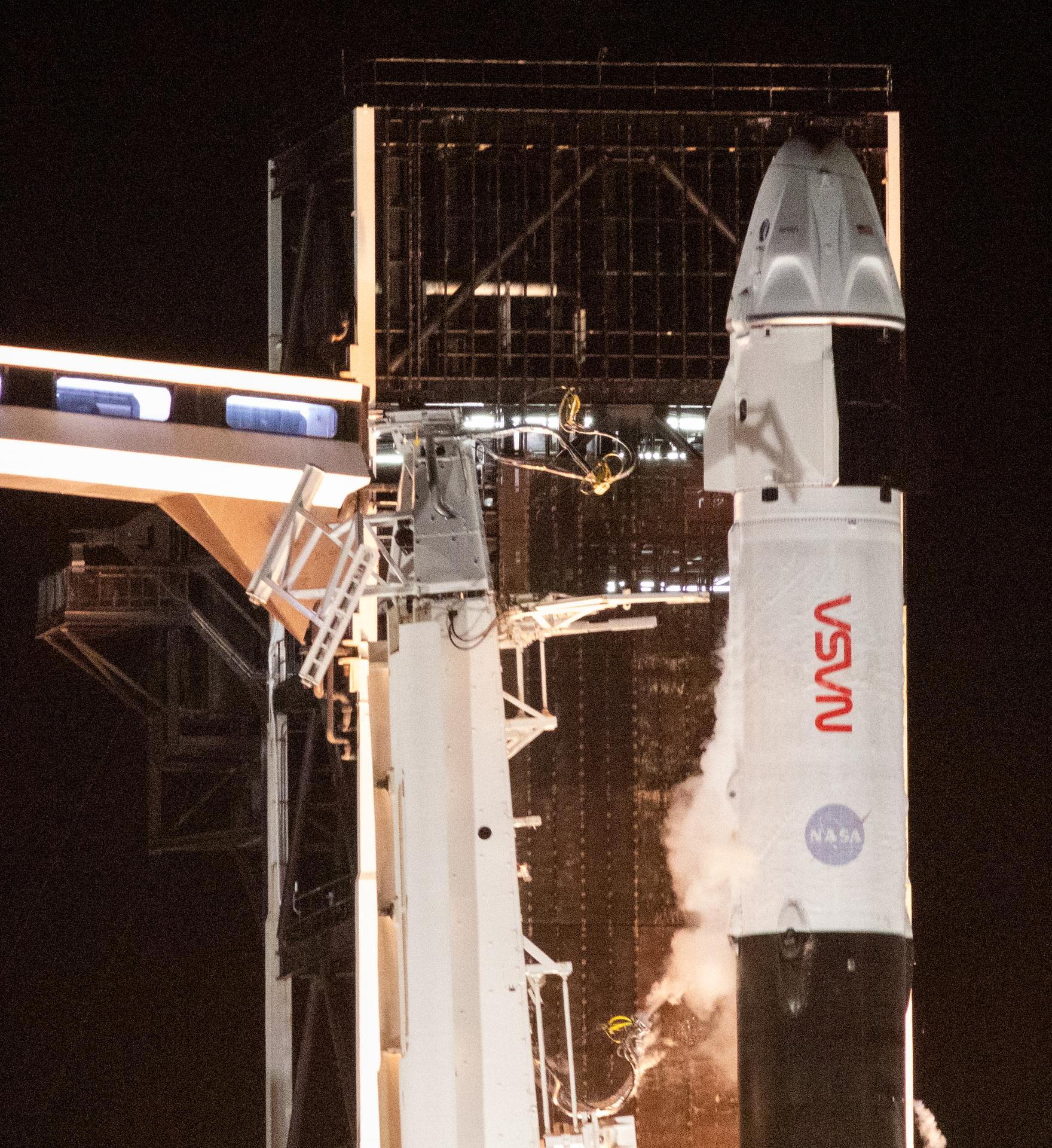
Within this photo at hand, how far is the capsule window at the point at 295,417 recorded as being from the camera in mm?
18984

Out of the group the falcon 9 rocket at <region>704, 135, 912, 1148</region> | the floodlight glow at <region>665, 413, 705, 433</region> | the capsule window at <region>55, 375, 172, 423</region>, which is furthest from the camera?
the floodlight glow at <region>665, 413, 705, 433</region>

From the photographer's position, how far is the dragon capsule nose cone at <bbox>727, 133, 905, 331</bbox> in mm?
15570

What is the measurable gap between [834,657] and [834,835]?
1.41 meters

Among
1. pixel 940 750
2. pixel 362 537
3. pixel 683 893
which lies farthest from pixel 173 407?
pixel 940 750

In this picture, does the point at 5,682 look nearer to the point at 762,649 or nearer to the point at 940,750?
the point at 940,750

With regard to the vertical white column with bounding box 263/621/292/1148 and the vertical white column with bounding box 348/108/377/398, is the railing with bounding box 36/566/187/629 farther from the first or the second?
the vertical white column with bounding box 348/108/377/398

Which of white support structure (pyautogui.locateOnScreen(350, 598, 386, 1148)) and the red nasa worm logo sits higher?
the red nasa worm logo

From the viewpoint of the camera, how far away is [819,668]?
15.4m

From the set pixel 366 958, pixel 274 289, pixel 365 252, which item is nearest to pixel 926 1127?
pixel 366 958

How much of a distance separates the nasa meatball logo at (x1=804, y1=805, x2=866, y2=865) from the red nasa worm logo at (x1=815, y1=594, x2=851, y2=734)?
0.66m

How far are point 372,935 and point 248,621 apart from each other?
8.56 metres

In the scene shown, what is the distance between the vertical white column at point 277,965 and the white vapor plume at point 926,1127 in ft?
25.9

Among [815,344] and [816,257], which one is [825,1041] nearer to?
[815,344]

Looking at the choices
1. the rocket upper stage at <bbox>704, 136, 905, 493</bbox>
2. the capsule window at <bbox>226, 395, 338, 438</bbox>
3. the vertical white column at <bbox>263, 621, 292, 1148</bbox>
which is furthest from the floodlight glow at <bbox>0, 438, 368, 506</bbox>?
the vertical white column at <bbox>263, 621, 292, 1148</bbox>
